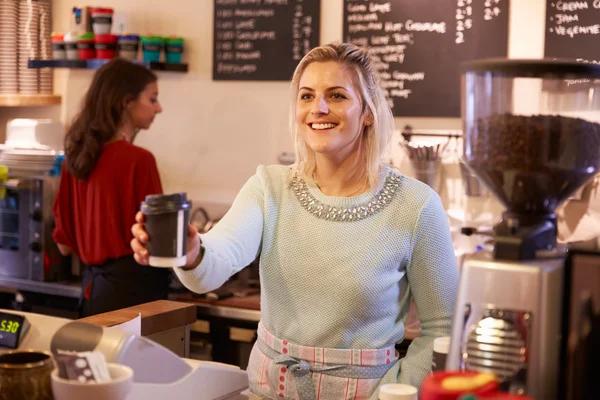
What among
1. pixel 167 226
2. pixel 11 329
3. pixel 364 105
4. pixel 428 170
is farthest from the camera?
pixel 428 170

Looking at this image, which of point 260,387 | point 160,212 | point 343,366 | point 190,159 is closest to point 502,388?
point 160,212

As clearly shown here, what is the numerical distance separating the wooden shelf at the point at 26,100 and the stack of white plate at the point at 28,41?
80 millimetres

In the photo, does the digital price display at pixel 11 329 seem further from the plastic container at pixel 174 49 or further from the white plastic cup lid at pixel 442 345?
the plastic container at pixel 174 49

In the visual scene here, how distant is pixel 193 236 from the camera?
5.62 ft

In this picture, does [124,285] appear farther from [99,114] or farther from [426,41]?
[426,41]

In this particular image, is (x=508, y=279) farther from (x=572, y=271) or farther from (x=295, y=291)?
(x=295, y=291)

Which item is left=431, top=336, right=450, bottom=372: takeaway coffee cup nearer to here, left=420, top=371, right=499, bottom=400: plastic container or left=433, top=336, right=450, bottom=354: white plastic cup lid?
left=433, top=336, right=450, bottom=354: white plastic cup lid

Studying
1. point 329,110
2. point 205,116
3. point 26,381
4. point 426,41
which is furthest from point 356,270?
point 205,116

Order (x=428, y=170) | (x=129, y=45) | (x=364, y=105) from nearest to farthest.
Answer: (x=364, y=105) → (x=428, y=170) → (x=129, y=45)

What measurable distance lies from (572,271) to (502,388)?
204mm

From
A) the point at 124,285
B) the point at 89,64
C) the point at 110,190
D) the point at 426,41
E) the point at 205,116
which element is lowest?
the point at 124,285

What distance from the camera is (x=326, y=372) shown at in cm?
198

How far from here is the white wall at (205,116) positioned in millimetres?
4191

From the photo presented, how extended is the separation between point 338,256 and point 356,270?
0.05 m
